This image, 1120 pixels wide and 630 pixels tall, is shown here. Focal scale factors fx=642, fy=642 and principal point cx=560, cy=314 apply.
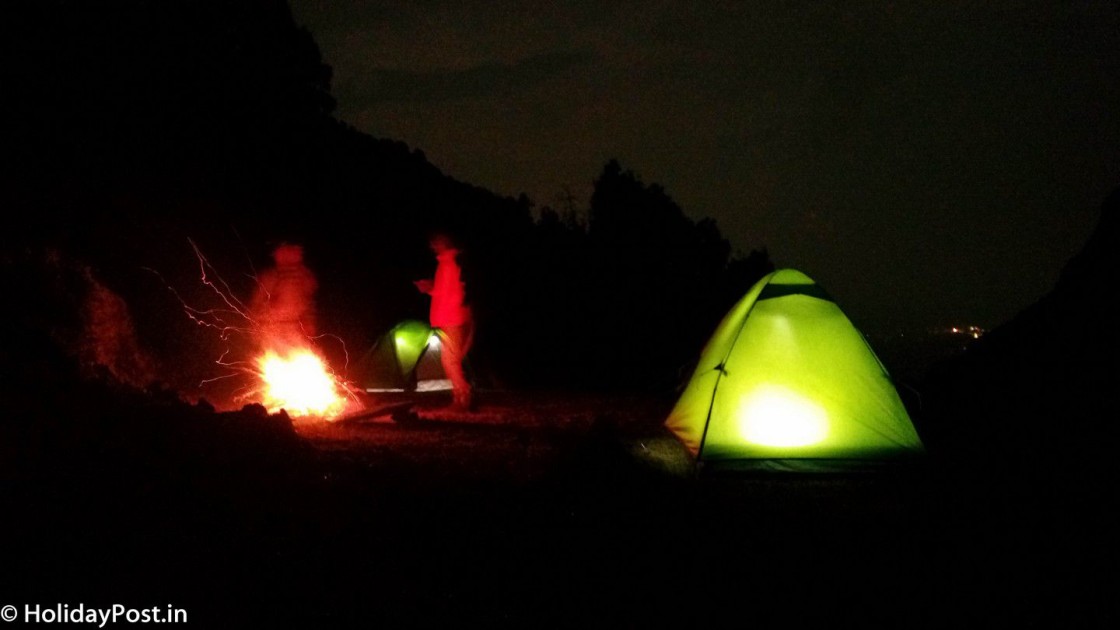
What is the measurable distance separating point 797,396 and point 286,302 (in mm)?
8455

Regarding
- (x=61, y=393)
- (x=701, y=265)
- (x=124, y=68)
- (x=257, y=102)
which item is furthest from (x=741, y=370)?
(x=701, y=265)

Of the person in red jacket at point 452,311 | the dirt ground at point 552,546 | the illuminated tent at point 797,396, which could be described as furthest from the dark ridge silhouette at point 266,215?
the dirt ground at point 552,546

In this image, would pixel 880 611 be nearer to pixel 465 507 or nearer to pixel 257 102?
pixel 465 507

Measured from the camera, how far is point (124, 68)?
63.7 ft

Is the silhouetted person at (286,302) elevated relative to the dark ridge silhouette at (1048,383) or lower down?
elevated

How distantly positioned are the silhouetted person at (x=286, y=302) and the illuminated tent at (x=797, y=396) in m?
7.22

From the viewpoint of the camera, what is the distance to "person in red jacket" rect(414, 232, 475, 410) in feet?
35.0

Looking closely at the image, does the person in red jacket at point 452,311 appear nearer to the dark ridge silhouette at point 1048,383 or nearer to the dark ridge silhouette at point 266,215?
the dark ridge silhouette at point 266,215

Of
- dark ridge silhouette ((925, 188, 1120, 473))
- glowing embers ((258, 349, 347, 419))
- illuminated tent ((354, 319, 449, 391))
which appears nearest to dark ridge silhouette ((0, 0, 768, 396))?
illuminated tent ((354, 319, 449, 391))

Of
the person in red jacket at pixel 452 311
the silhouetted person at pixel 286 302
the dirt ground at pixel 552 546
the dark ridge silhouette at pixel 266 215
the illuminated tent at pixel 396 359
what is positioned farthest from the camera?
the dark ridge silhouette at pixel 266 215

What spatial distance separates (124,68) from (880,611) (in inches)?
928

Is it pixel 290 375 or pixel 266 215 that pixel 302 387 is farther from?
pixel 266 215

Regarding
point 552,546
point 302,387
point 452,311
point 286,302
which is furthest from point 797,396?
point 286,302

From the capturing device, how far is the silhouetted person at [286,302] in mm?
11000
